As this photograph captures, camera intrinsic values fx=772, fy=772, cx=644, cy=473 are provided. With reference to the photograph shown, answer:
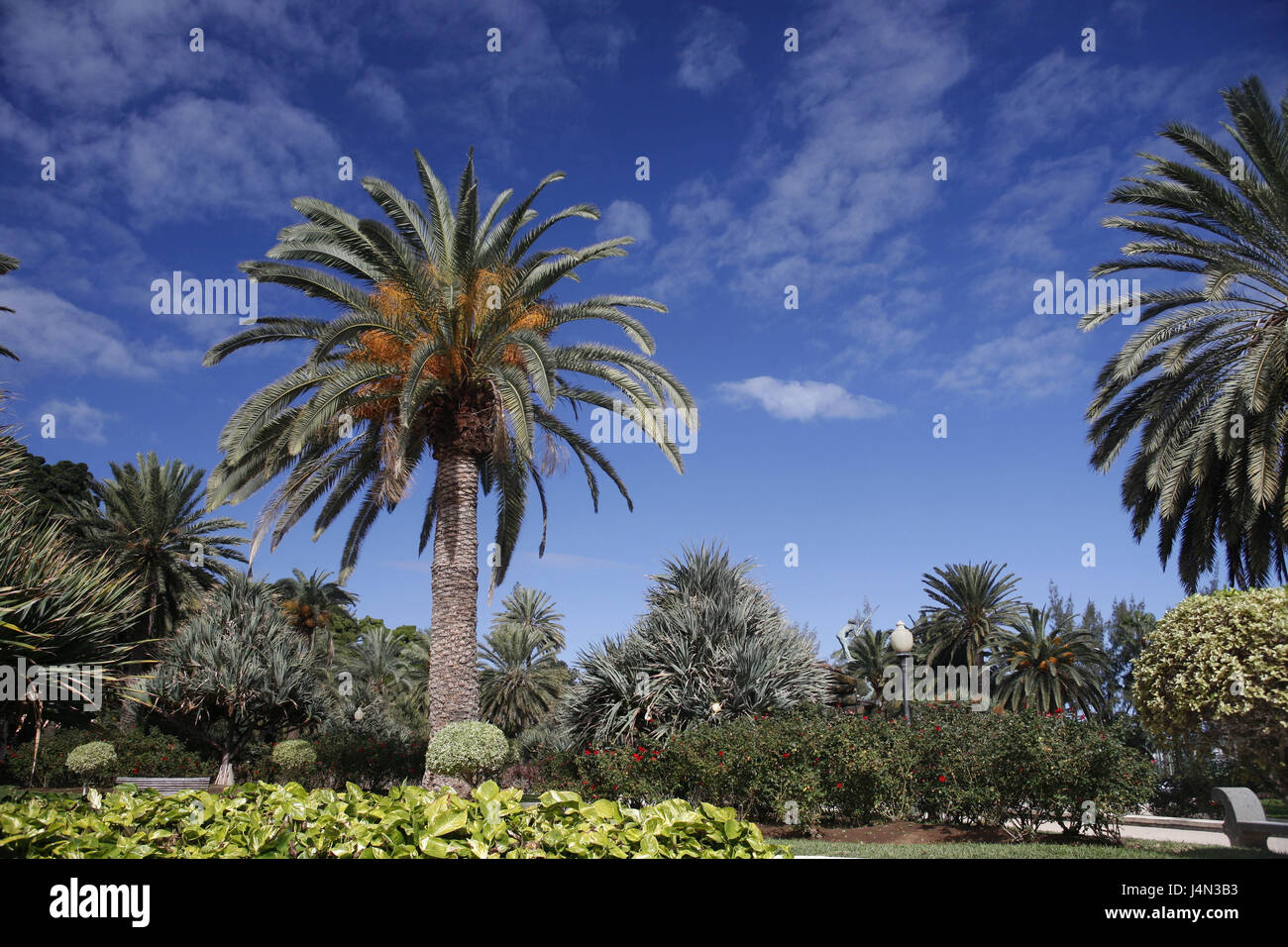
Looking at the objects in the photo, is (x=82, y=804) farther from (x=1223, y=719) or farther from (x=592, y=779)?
(x=1223, y=719)

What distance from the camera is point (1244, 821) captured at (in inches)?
421

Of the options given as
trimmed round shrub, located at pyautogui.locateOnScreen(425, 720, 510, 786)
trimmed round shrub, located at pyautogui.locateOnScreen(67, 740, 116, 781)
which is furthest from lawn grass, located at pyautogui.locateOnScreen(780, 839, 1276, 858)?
trimmed round shrub, located at pyautogui.locateOnScreen(67, 740, 116, 781)

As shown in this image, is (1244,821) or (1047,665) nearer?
(1244,821)

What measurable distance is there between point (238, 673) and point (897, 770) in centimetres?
1910

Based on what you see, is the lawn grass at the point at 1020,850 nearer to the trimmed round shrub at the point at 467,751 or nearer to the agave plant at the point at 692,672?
the agave plant at the point at 692,672

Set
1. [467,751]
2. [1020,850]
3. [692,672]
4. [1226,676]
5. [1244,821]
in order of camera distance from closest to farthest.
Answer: [1020,850] → [1226,676] → [1244,821] → [467,751] → [692,672]

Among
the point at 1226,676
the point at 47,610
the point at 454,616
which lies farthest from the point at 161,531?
the point at 1226,676

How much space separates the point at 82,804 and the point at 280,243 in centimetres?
1078

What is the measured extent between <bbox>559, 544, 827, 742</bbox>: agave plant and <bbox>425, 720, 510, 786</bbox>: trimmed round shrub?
7.41 ft

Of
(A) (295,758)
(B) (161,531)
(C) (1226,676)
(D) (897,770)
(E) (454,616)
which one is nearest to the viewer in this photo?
(C) (1226,676)

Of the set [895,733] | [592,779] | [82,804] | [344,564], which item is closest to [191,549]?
[344,564]

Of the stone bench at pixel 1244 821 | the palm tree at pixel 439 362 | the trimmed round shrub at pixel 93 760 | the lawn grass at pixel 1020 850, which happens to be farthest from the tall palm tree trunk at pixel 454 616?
the trimmed round shrub at pixel 93 760

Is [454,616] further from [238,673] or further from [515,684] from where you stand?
[515,684]
